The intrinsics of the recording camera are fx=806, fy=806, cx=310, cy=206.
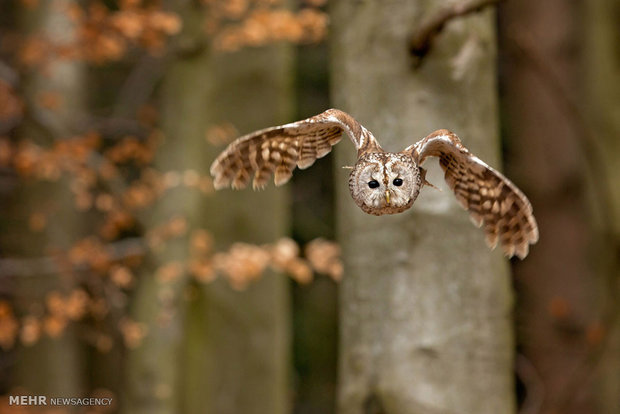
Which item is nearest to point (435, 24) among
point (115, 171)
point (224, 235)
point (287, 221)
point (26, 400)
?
point (224, 235)

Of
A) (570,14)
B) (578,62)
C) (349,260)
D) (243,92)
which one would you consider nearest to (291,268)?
(243,92)

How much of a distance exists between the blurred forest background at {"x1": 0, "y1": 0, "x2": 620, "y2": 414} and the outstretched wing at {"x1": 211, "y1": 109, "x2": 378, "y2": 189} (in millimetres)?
694

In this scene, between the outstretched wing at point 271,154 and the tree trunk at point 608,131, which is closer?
→ the outstretched wing at point 271,154

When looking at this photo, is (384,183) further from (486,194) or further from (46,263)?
(46,263)

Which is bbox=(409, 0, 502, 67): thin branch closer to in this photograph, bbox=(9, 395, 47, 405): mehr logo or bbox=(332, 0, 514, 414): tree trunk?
bbox=(332, 0, 514, 414): tree trunk

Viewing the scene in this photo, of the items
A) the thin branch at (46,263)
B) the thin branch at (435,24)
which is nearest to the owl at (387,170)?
the thin branch at (435,24)

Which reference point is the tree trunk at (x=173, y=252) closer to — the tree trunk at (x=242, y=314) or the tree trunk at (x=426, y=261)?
the tree trunk at (x=242, y=314)

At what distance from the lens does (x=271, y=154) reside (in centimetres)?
269

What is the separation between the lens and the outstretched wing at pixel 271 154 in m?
2.54

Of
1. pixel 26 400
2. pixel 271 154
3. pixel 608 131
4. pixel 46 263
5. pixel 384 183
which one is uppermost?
pixel 608 131

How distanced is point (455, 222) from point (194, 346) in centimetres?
532

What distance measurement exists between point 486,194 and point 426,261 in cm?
85

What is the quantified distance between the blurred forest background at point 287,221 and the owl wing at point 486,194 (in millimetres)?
716

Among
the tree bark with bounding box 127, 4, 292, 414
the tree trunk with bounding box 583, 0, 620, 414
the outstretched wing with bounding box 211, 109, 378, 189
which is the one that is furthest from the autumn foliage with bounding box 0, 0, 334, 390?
the outstretched wing with bounding box 211, 109, 378, 189
